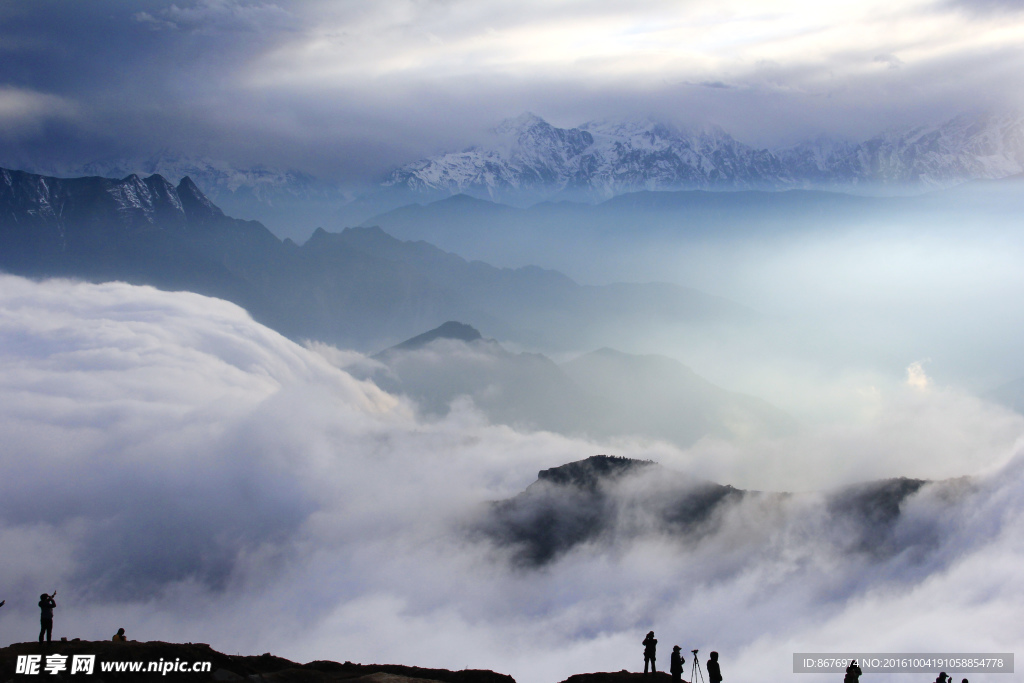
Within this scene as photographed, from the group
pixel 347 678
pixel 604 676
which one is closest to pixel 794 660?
pixel 604 676

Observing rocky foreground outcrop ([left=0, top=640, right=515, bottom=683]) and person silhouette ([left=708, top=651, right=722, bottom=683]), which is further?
person silhouette ([left=708, top=651, right=722, bottom=683])

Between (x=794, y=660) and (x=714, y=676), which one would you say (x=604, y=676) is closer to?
(x=714, y=676)

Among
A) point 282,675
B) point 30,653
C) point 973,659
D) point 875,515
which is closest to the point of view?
point 30,653

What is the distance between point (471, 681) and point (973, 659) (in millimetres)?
163503

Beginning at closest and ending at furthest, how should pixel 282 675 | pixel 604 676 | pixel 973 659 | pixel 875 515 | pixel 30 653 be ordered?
1. pixel 30 653
2. pixel 282 675
3. pixel 604 676
4. pixel 973 659
5. pixel 875 515

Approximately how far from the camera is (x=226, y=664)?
56.2 metres

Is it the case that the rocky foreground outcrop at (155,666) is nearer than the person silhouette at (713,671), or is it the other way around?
the rocky foreground outcrop at (155,666)

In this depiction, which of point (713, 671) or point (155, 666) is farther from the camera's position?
point (713, 671)

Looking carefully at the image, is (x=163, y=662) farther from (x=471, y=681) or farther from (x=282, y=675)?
(x=471, y=681)

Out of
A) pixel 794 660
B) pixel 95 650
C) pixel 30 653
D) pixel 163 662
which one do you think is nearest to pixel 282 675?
pixel 163 662

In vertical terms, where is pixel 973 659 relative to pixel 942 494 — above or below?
below

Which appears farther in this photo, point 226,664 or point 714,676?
point 226,664

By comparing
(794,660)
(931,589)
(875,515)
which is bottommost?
(794,660)

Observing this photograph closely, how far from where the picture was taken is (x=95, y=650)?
52594 millimetres
